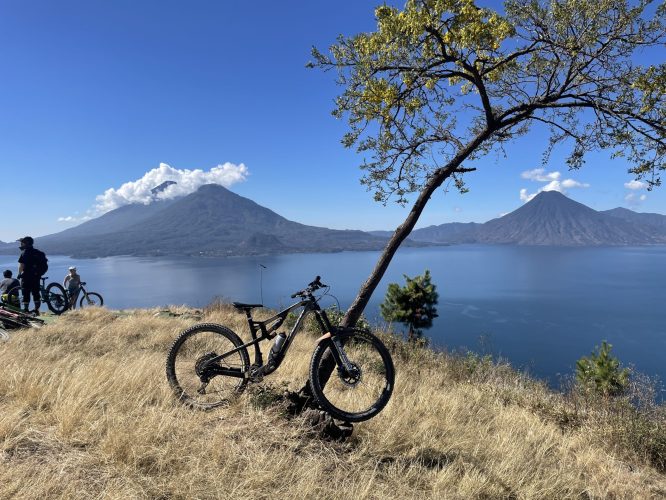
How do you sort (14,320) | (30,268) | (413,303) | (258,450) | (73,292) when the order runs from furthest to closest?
(413,303) < (73,292) < (30,268) < (14,320) < (258,450)

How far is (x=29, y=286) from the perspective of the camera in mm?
12633

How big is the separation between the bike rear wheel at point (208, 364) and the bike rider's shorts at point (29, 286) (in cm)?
1068

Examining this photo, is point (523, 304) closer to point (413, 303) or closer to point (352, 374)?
point (413, 303)

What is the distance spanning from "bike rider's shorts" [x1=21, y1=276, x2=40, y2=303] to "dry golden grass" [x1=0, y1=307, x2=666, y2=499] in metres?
7.62

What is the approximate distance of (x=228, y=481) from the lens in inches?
121

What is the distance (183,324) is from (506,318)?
80.1 meters

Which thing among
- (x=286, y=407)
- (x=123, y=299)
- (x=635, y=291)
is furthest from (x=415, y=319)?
(x=635, y=291)

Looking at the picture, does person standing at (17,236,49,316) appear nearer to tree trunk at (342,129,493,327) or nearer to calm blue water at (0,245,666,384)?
calm blue water at (0,245,666,384)

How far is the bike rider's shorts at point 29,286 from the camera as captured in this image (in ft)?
41.1

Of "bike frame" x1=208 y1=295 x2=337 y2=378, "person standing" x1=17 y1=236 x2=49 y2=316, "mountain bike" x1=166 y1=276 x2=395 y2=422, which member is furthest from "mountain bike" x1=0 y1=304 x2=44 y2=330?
"bike frame" x1=208 y1=295 x2=337 y2=378

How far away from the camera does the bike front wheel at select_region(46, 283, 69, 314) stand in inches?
560

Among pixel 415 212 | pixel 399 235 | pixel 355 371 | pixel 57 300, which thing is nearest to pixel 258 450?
pixel 355 371

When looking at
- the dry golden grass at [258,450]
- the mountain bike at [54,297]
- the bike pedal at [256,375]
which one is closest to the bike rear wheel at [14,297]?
the mountain bike at [54,297]

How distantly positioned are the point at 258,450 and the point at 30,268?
12.6m
